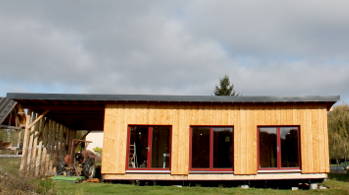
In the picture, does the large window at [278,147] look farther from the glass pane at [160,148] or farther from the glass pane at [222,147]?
the glass pane at [160,148]

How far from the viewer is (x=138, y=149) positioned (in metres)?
12.5

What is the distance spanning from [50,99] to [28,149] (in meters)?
2.27

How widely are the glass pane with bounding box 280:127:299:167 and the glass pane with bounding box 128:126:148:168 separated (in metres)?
5.06

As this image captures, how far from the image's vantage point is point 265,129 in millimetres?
12750

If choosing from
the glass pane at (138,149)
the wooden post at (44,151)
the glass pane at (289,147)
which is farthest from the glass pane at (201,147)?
the wooden post at (44,151)

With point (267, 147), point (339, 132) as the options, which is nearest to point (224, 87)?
point (339, 132)

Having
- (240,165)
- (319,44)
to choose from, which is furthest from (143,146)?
(319,44)

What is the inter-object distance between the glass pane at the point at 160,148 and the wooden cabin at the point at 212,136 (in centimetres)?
4

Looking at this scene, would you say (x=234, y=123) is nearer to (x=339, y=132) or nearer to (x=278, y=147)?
(x=278, y=147)

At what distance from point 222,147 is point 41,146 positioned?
743 cm

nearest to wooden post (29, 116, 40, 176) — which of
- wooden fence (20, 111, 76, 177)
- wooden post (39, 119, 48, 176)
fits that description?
wooden fence (20, 111, 76, 177)

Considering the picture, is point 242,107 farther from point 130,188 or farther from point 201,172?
point 130,188

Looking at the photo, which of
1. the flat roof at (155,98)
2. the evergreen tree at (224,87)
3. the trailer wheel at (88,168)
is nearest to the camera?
the flat roof at (155,98)

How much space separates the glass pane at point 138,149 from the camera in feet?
41.0
